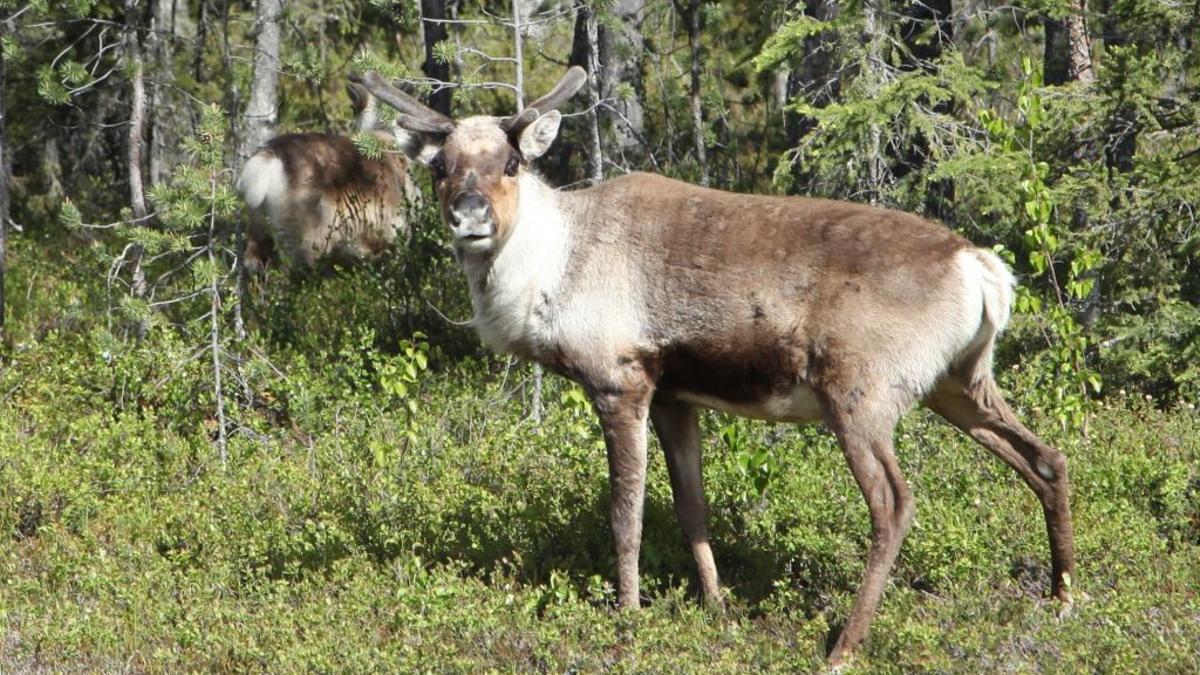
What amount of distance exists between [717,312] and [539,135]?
1476mm

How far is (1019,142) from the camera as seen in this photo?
926 cm

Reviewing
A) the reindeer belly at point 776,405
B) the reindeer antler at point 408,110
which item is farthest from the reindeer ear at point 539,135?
the reindeer belly at point 776,405

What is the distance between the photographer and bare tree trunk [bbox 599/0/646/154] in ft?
40.8

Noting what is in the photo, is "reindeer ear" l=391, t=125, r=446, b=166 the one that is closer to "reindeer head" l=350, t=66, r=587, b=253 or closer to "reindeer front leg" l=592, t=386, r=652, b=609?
"reindeer head" l=350, t=66, r=587, b=253

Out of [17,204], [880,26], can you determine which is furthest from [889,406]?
[17,204]

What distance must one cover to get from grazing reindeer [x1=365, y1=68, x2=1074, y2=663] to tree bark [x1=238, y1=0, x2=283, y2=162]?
6.42 meters

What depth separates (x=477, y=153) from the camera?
25.8 feet

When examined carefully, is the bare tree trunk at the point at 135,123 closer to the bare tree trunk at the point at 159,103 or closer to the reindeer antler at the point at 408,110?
the bare tree trunk at the point at 159,103

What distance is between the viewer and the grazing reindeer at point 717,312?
6.95 meters

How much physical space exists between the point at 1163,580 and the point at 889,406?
177cm

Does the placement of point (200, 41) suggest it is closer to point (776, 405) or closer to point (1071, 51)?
point (1071, 51)

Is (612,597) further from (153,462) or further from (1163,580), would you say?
(153,462)

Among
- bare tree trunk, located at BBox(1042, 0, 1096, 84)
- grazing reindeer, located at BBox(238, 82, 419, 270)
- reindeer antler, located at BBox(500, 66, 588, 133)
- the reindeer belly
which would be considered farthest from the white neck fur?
grazing reindeer, located at BBox(238, 82, 419, 270)

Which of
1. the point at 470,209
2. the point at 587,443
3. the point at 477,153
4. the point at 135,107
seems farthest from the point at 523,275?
the point at 135,107
